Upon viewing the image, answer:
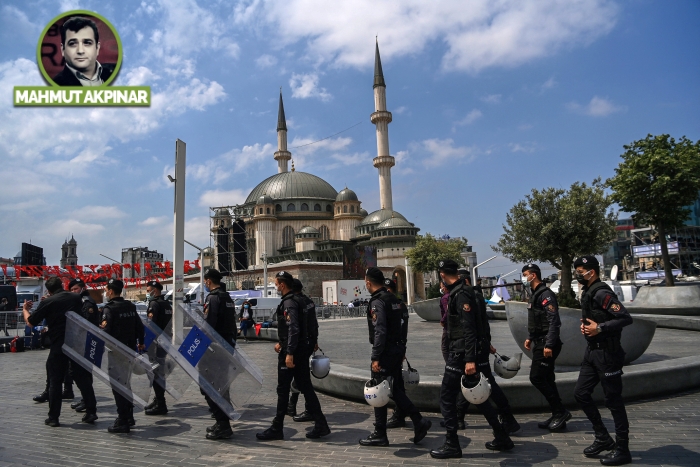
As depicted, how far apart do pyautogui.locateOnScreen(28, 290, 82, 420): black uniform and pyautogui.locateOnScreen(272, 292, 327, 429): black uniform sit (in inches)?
106

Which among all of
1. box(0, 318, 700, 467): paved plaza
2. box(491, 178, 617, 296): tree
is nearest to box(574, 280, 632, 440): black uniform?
box(0, 318, 700, 467): paved plaza

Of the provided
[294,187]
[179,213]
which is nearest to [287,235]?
[294,187]

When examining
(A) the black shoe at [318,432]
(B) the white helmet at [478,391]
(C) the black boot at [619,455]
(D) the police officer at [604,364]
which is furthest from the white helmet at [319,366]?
(C) the black boot at [619,455]

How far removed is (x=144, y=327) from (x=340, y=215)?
70.0 m

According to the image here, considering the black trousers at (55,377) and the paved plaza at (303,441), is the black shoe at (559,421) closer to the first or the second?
the paved plaza at (303,441)

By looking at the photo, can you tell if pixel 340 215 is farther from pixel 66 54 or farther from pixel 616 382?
pixel 616 382

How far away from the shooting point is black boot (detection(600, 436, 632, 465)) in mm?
3949

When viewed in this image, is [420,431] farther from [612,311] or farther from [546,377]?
[612,311]

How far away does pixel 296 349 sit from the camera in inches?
203

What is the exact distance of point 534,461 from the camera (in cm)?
414

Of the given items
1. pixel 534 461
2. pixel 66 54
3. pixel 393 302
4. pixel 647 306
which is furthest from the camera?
pixel 647 306

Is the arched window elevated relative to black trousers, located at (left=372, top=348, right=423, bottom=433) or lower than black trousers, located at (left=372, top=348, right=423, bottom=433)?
elevated

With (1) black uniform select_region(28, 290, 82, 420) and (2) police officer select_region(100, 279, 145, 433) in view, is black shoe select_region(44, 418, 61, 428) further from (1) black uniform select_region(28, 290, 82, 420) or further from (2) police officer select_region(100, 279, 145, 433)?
(2) police officer select_region(100, 279, 145, 433)

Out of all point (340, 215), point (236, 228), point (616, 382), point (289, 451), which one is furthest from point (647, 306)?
point (340, 215)
